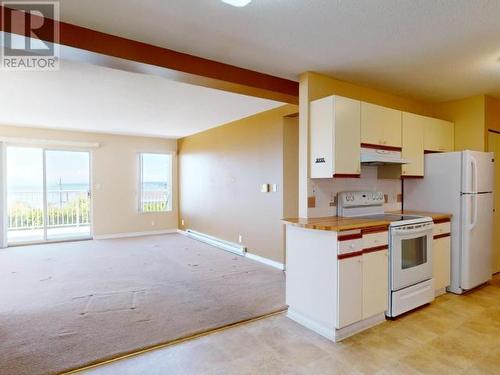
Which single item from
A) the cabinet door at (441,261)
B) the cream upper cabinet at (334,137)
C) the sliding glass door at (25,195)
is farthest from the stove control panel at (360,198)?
the sliding glass door at (25,195)

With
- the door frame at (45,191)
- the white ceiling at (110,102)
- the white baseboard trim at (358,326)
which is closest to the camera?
the white baseboard trim at (358,326)

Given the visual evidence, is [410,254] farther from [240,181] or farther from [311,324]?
[240,181]

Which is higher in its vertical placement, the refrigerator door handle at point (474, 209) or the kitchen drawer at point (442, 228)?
the refrigerator door handle at point (474, 209)

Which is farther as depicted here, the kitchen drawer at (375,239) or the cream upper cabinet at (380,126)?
the cream upper cabinet at (380,126)

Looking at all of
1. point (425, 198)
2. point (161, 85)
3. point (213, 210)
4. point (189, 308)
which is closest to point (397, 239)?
point (425, 198)

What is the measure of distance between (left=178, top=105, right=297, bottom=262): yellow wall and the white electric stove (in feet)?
4.86


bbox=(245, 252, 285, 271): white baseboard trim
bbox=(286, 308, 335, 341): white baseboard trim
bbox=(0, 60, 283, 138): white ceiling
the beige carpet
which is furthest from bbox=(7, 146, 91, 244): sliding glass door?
bbox=(286, 308, 335, 341): white baseboard trim

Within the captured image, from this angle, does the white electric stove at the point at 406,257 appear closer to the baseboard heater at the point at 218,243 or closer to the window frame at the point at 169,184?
the baseboard heater at the point at 218,243

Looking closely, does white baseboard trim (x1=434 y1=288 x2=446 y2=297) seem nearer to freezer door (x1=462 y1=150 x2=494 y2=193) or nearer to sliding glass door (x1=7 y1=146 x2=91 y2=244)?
freezer door (x1=462 y1=150 x2=494 y2=193)

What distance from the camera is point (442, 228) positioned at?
138 inches

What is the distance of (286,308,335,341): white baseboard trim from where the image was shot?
2.61 metres

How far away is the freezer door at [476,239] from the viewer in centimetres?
356

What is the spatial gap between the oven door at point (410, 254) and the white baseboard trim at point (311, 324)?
800 mm
